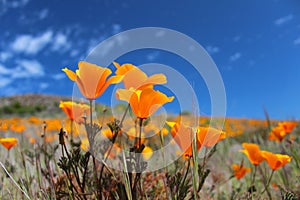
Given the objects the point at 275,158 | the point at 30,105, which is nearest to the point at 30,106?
the point at 30,105

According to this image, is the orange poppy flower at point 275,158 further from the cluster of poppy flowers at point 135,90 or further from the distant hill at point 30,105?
the distant hill at point 30,105

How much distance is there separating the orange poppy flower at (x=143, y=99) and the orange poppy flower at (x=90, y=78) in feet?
0.22

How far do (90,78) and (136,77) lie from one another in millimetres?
193

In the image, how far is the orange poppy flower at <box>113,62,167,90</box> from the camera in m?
1.16

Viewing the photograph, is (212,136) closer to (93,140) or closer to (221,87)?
A: (221,87)

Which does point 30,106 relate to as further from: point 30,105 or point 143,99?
point 143,99

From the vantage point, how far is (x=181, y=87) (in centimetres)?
125

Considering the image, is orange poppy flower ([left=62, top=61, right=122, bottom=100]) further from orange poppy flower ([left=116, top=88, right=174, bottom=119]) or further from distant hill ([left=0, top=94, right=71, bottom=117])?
distant hill ([left=0, top=94, right=71, bottom=117])

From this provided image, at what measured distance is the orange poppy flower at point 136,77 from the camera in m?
1.16

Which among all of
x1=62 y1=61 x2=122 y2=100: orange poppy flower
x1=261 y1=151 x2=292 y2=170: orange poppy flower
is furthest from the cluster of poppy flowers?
x1=261 y1=151 x2=292 y2=170: orange poppy flower

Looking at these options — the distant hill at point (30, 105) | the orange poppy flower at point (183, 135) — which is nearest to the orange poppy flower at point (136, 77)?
the orange poppy flower at point (183, 135)

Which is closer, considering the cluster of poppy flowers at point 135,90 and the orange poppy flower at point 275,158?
the cluster of poppy flowers at point 135,90

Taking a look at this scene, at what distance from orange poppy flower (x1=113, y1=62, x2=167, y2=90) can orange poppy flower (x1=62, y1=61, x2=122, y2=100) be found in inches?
2.4

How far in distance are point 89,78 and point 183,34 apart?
1.50 ft
